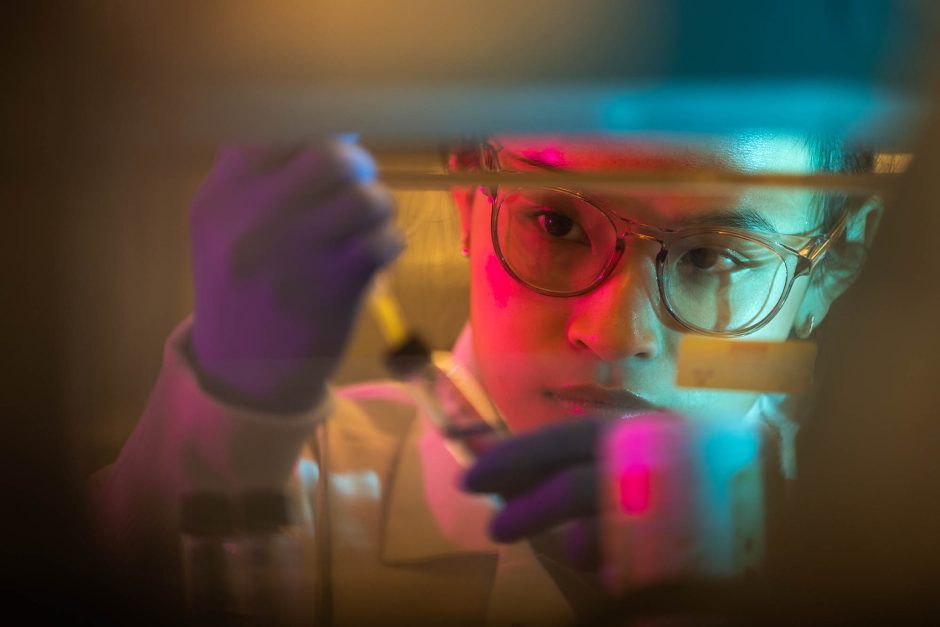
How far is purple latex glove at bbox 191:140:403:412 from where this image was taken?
0.82 meters

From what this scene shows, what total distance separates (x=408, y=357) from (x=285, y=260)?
17 cm

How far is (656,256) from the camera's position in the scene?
885 millimetres

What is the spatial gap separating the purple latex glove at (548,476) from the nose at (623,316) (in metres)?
0.08

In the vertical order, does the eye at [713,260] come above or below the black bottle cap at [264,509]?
above

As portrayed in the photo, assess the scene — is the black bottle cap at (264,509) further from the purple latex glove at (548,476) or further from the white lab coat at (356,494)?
the purple latex glove at (548,476)

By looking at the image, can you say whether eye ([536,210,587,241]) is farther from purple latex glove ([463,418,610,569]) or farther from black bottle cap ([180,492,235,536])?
black bottle cap ([180,492,235,536])

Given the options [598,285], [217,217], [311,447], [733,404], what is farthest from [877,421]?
[217,217]

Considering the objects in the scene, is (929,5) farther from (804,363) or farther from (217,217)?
(217,217)

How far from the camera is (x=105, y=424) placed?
0.89 meters

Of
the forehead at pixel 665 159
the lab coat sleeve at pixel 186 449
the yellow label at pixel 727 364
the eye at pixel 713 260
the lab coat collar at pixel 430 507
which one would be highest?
the forehead at pixel 665 159

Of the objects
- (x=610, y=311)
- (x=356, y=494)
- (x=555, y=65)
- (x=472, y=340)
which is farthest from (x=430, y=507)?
(x=555, y=65)

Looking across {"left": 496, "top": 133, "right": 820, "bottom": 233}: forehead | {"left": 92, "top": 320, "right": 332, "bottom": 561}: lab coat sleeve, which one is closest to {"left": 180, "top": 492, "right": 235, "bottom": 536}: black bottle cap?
{"left": 92, "top": 320, "right": 332, "bottom": 561}: lab coat sleeve

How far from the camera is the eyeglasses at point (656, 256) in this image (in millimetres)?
882

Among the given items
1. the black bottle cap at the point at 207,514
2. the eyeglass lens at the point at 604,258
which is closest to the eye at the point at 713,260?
the eyeglass lens at the point at 604,258
